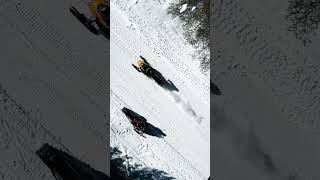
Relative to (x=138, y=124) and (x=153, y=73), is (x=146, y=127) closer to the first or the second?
(x=138, y=124)

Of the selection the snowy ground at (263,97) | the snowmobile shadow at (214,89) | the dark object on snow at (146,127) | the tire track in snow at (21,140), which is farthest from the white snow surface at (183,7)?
the tire track in snow at (21,140)

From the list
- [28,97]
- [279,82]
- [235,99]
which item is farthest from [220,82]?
[28,97]

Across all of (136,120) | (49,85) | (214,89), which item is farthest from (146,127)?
(49,85)

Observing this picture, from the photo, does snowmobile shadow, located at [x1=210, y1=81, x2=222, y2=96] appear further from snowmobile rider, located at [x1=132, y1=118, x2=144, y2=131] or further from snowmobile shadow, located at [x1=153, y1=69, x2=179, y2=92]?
snowmobile rider, located at [x1=132, y1=118, x2=144, y2=131]

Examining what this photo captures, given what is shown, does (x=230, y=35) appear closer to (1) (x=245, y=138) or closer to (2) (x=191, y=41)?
(2) (x=191, y=41)

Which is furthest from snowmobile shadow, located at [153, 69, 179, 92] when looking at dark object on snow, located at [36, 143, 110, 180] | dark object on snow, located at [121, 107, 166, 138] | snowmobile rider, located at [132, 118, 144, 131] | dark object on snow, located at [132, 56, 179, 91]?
dark object on snow, located at [36, 143, 110, 180]

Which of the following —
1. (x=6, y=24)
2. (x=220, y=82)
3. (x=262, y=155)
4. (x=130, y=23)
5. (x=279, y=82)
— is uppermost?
(x=6, y=24)

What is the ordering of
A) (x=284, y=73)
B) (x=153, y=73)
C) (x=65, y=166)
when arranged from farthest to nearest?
(x=153, y=73)
(x=284, y=73)
(x=65, y=166)

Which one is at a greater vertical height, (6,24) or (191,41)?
(6,24)

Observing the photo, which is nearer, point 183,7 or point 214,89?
point 214,89
